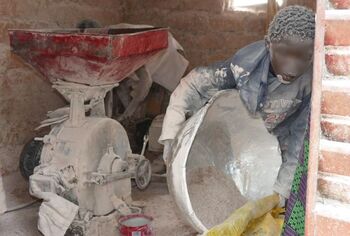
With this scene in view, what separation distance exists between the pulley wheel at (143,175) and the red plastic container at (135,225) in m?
0.44

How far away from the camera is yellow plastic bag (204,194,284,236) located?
121 centimetres

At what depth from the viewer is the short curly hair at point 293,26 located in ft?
4.57

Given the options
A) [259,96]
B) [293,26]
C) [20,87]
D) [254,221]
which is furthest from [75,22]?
[254,221]

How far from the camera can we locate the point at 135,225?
2.29 metres

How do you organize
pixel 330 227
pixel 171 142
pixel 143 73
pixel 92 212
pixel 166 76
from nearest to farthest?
1. pixel 330 227
2. pixel 171 142
3. pixel 92 212
4. pixel 143 73
5. pixel 166 76

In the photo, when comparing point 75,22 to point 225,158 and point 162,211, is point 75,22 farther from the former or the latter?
point 225,158

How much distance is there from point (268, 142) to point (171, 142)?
51 centimetres

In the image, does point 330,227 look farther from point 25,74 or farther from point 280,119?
point 25,74

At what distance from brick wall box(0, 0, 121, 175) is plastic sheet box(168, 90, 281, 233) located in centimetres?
171

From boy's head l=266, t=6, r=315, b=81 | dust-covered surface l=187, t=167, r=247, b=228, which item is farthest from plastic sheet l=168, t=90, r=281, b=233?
boy's head l=266, t=6, r=315, b=81

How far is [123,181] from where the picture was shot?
2.62 meters

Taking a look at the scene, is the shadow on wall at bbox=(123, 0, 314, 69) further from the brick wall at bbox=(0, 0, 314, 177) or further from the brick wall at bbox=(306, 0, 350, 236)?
the brick wall at bbox=(306, 0, 350, 236)

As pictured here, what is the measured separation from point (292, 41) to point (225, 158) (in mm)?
638

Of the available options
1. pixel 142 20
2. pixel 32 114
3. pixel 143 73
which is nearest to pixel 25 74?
pixel 32 114
